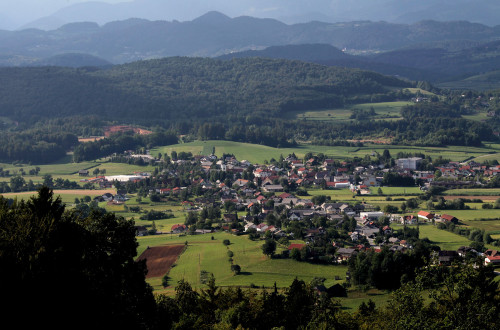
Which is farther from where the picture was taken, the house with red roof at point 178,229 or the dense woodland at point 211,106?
the dense woodland at point 211,106

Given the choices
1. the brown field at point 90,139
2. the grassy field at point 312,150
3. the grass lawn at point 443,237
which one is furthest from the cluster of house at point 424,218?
the brown field at point 90,139

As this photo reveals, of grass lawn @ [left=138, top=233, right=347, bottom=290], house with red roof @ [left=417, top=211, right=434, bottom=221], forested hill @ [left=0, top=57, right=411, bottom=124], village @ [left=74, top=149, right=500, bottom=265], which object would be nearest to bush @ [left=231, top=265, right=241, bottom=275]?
grass lawn @ [left=138, top=233, right=347, bottom=290]

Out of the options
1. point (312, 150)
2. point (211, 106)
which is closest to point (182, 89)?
point (211, 106)

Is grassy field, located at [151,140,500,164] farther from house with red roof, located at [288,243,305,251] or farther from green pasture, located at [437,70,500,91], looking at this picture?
green pasture, located at [437,70,500,91]

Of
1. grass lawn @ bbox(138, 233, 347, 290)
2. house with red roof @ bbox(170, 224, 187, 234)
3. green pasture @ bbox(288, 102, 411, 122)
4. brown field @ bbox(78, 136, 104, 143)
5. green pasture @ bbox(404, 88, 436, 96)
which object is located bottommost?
house with red roof @ bbox(170, 224, 187, 234)

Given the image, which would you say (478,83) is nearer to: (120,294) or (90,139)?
(90,139)

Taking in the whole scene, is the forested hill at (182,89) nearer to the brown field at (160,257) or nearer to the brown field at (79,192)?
the brown field at (79,192)
